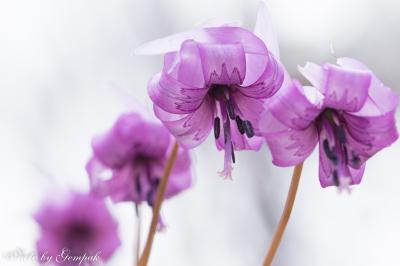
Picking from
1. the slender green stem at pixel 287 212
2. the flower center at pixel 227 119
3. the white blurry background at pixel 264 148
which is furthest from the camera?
the white blurry background at pixel 264 148

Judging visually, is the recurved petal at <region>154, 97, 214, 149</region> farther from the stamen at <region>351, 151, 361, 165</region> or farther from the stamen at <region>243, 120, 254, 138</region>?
the stamen at <region>351, 151, 361, 165</region>

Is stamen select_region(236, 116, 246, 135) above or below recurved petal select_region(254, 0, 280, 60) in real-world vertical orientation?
below

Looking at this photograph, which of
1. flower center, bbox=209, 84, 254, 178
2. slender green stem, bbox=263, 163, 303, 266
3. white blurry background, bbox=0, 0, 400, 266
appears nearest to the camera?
slender green stem, bbox=263, 163, 303, 266

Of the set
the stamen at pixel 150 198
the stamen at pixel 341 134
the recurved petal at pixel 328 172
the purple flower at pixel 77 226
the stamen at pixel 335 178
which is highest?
the stamen at pixel 341 134

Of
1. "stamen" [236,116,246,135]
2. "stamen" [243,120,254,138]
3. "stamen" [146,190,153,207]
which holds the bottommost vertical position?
"stamen" [146,190,153,207]

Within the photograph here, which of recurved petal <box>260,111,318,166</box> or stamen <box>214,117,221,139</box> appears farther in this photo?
stamen <box>214,117,221,139</box>

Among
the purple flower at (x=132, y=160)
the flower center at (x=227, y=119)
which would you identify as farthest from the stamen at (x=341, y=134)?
the purple flower at (x=132, y=160)

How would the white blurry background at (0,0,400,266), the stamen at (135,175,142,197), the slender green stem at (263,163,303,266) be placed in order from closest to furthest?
the slender green stem at (263,163,303,266)
the stamen at (135,175,142,197)
the white blurry background at (0,0,400,266)

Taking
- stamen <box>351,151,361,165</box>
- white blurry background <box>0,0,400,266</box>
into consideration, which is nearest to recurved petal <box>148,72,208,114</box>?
stamen <box>351,151,361,165</box>

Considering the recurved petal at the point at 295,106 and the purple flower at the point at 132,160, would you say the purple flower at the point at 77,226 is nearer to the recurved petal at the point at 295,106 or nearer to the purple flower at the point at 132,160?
the purple flower at the point at 132,160
